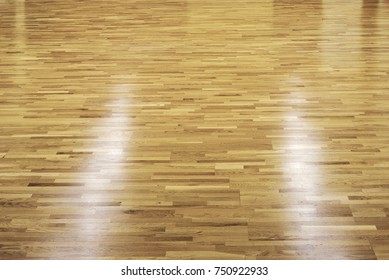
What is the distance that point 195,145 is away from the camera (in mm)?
2986

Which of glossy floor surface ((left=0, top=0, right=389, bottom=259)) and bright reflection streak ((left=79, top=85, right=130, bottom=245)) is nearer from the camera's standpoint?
glossy floor surface ((left=0, top=0, right=389, bottom=259))

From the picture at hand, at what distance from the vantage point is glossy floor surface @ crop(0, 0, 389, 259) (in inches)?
85.7

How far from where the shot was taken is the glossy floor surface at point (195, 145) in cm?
218

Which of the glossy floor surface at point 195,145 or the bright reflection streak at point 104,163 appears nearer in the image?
the glossy floor surface at point 195,145

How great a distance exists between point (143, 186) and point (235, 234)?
0.47 meters

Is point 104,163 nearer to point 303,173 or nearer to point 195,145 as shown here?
point 195,145

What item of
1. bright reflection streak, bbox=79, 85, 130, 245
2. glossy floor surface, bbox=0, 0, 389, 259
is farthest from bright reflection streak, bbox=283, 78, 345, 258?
bright reflection streak, bbox=79, 85, 130, 245

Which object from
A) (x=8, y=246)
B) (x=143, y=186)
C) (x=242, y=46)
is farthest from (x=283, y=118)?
(x=242, y=46)

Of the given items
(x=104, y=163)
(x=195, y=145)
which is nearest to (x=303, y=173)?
(x=195, y=145)

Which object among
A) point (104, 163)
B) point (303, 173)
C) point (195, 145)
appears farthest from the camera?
point (195, 145)

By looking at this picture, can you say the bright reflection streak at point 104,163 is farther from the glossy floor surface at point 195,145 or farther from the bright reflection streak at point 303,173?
the bright reflection streak at point 303,173

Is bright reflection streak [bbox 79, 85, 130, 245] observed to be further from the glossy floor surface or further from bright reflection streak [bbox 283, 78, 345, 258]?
bright reflection streak [bbox 283, 78, 345, 258]

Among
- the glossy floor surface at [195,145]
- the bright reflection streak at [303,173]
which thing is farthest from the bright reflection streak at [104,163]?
the bright reflection streak at [303,173]

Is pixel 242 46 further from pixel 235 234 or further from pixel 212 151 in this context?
pixel 235 234
